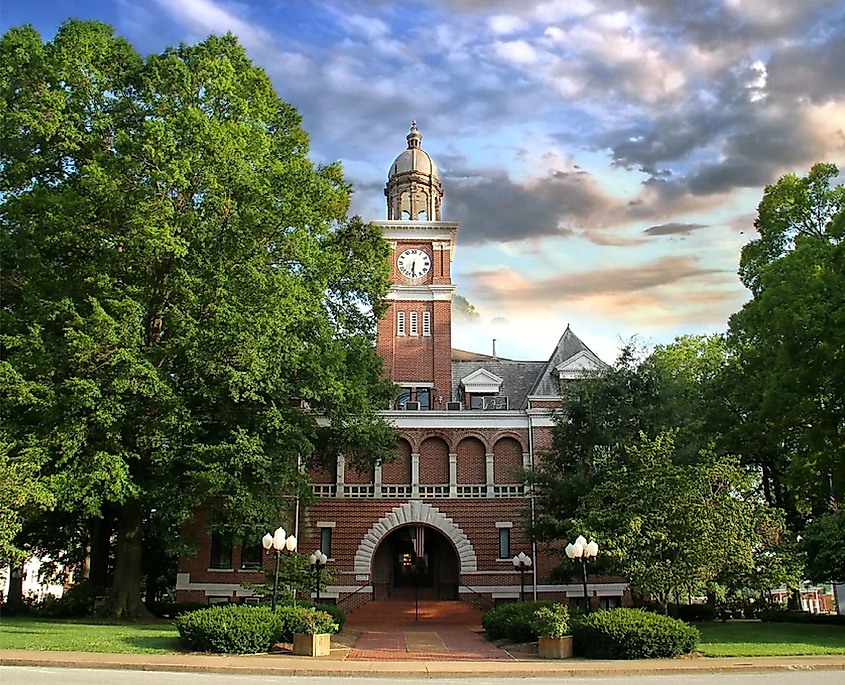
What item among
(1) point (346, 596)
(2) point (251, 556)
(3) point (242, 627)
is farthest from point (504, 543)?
(3) point (242, 627)

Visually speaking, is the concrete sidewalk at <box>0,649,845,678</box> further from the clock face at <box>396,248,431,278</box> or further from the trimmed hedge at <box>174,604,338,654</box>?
the clock face at <box>396,248,431,278</box>

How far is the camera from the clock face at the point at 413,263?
4491 centimetres

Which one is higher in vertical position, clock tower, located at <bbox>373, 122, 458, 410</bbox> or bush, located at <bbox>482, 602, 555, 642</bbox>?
clock tower, located at <bbox>373, 122, 458, 410</bbox>

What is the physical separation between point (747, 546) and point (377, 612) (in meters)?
17.7

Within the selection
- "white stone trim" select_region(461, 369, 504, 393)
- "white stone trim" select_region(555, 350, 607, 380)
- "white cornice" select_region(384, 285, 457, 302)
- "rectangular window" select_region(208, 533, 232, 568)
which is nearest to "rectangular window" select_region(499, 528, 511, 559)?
"white stone trim" select_region(461, 369, 504, 393)

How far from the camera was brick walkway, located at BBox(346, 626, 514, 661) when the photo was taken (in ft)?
64.9

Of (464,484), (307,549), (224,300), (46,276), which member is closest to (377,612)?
(307,549)

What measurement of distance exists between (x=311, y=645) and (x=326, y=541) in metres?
19.1

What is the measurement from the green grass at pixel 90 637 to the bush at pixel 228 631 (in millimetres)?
653

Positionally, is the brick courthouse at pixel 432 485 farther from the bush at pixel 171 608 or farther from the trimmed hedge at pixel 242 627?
the trimmed hedge at pixel 242 627

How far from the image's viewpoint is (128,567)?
28172 millimetres

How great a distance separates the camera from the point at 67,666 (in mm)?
16344

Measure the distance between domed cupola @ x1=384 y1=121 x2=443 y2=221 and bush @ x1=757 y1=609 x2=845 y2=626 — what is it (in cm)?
2659

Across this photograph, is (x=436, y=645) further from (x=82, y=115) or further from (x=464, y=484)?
(x=82, y=115)
